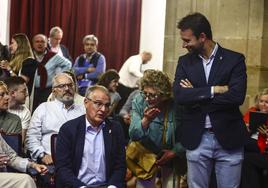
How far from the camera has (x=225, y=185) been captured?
3463 millimetres

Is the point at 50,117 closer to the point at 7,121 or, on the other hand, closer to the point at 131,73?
the point at 7,121

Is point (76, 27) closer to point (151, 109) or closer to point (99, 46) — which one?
point (99, 46)

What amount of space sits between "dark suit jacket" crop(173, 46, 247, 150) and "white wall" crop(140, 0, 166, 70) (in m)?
5.59

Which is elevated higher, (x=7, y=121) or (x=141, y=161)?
(x=7, y=121)

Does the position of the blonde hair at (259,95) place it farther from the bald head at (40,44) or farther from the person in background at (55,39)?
the person in background at (55,39)

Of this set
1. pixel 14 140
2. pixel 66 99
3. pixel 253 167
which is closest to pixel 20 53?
pixel 66 99

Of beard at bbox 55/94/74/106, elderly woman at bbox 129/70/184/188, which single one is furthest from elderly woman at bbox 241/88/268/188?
beard at bbox 55/94/74/106

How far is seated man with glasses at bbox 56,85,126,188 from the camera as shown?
338 cm

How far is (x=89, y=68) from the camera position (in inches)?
269

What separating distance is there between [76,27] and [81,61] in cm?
219

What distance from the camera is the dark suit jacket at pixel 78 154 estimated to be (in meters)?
3.35

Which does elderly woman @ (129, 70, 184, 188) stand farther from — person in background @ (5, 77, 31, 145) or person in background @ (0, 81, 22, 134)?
person in background @ (5, 77, 31, 145)

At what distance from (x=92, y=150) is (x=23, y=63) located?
8.48ft

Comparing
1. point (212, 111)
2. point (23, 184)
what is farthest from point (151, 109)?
point (23, 184)
